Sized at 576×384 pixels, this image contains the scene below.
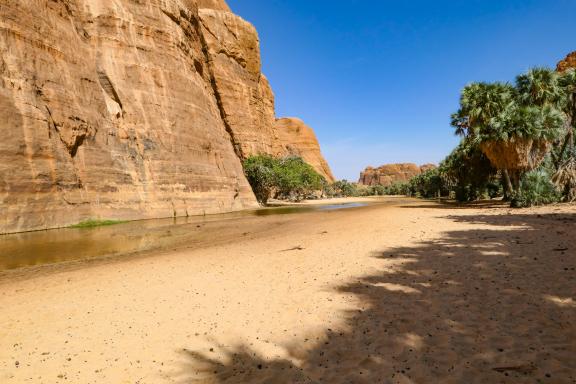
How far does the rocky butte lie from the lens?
2098 centimetres

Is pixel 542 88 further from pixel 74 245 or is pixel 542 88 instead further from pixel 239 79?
pixel 239 79

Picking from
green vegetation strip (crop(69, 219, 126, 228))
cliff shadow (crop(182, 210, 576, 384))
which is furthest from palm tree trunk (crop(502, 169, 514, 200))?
green vegetation strip (crop(69, 219, 126, 228))

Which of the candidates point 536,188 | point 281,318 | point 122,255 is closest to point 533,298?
point 281,318

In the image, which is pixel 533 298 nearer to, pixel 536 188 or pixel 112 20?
pixel 536 188

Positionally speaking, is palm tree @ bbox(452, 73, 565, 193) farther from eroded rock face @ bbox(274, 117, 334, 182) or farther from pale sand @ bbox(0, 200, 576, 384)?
eroded rock face @ bbox(274, 117, 334, 182)

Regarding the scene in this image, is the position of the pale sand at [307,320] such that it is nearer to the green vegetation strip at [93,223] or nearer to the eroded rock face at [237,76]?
the green vegetation strip at [93,223]

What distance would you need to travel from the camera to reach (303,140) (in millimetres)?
137500

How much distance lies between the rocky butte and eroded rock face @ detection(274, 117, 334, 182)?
287 feet

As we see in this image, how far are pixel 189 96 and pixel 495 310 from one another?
3732cm

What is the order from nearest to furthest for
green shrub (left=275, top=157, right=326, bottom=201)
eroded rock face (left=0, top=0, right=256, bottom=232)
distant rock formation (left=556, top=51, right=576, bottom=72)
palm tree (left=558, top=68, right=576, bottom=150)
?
eroded rock face (left=0, top=0, right=256, bottom=232), palm tree (left=558, top=68, right=576, bottom=150), green shrub (left=275, top=157, right=326, bottom=201), distant rock formation (left=556, top=51, right=576, bottom=72)

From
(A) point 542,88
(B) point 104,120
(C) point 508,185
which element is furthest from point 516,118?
(B) point 104,120

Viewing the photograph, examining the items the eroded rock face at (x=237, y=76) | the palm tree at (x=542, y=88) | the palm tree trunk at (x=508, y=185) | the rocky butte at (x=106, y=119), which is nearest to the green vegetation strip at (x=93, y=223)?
the rocky butte at (x=106, y=119)

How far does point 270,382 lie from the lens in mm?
3494

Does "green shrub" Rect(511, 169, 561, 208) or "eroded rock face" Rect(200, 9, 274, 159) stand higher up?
"eroded rock face" Rect(200, 9, 274, 159)
